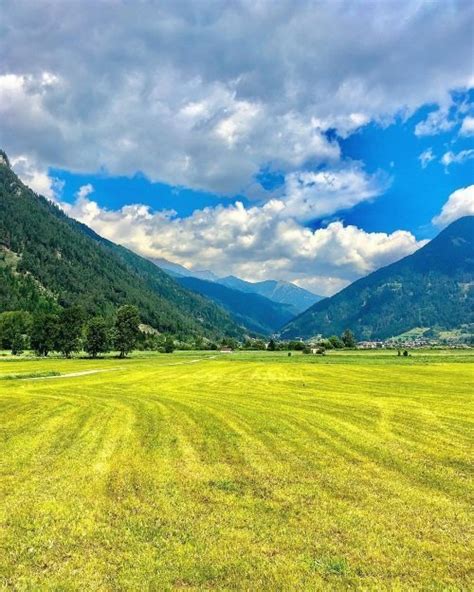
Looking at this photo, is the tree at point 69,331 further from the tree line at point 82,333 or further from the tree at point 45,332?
the tree at point 45,332

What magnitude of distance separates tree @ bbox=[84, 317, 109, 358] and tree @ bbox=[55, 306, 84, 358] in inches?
179

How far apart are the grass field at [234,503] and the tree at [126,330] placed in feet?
394

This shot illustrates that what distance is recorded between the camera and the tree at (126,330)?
14251 cm

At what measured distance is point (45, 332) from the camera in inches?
5487

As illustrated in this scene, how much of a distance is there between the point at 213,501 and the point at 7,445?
37.9 feet

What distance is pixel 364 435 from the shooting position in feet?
70.7

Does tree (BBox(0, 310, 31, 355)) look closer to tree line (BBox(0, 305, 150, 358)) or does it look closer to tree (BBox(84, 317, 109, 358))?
tree line (BBox(0, 305, 150, 358))

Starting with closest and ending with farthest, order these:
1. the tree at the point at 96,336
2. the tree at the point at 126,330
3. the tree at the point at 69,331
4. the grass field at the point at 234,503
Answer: the grass field at the point at 234,503 < the tree at the point at 96,336 < the tree at the point at 69,331 < the tree at the point at 126,330

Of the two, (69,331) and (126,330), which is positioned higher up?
(69,331)

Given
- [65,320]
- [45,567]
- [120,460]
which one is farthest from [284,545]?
[65,320]

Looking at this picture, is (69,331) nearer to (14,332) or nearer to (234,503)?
(14,332)

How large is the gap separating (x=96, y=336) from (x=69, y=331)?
9586mm

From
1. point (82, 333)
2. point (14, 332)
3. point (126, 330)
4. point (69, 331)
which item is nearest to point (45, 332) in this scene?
point (69, 331)

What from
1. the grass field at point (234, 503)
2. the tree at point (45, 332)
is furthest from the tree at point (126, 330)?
the grass field at point (234, 503)
